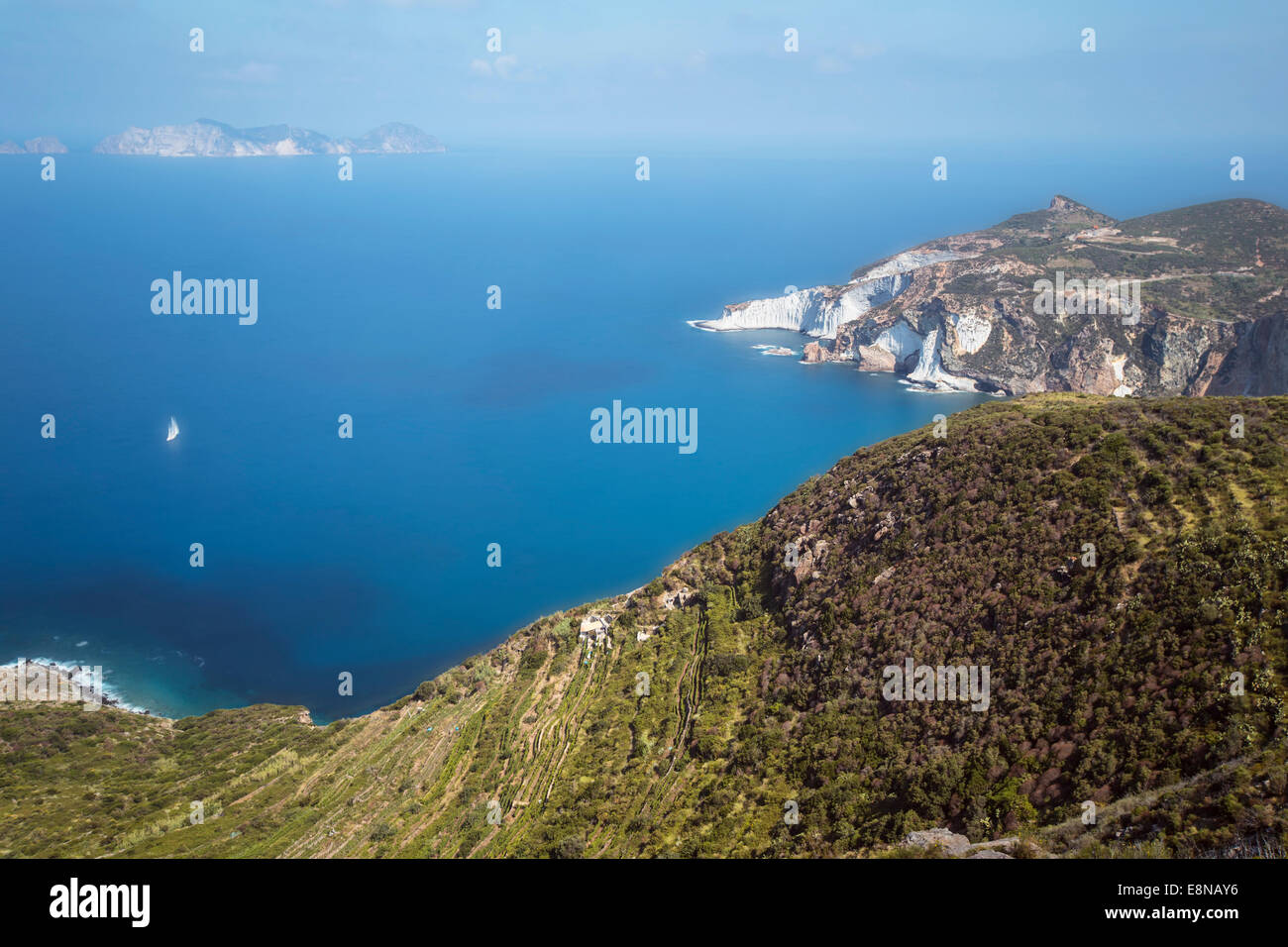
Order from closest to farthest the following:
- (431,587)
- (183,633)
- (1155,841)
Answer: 1. (1155,841)
2. (183,633)
3. (431,587)

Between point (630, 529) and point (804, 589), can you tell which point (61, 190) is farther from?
point (804, 589)

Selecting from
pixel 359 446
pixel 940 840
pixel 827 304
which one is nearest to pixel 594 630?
pixel 940 840

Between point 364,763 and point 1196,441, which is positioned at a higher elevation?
point 1196,441

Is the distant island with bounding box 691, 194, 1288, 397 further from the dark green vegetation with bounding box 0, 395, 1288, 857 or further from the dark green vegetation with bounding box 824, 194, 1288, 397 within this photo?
the dark green vegetation with bounding box 0, 395, 1288, 857

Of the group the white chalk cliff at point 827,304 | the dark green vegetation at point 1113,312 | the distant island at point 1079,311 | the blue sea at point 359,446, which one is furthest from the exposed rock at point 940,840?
the white chalk cliff at point 827,304

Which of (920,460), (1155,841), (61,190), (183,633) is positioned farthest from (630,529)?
(61,190)

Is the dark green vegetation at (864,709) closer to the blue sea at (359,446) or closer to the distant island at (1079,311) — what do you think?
the blue sea at (359,446)

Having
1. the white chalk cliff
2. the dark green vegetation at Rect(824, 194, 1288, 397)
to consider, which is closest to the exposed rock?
the dark green vegetation at Rect(824, 194, 1288, 397)

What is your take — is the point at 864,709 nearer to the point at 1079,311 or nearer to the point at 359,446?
the point at 359,446
